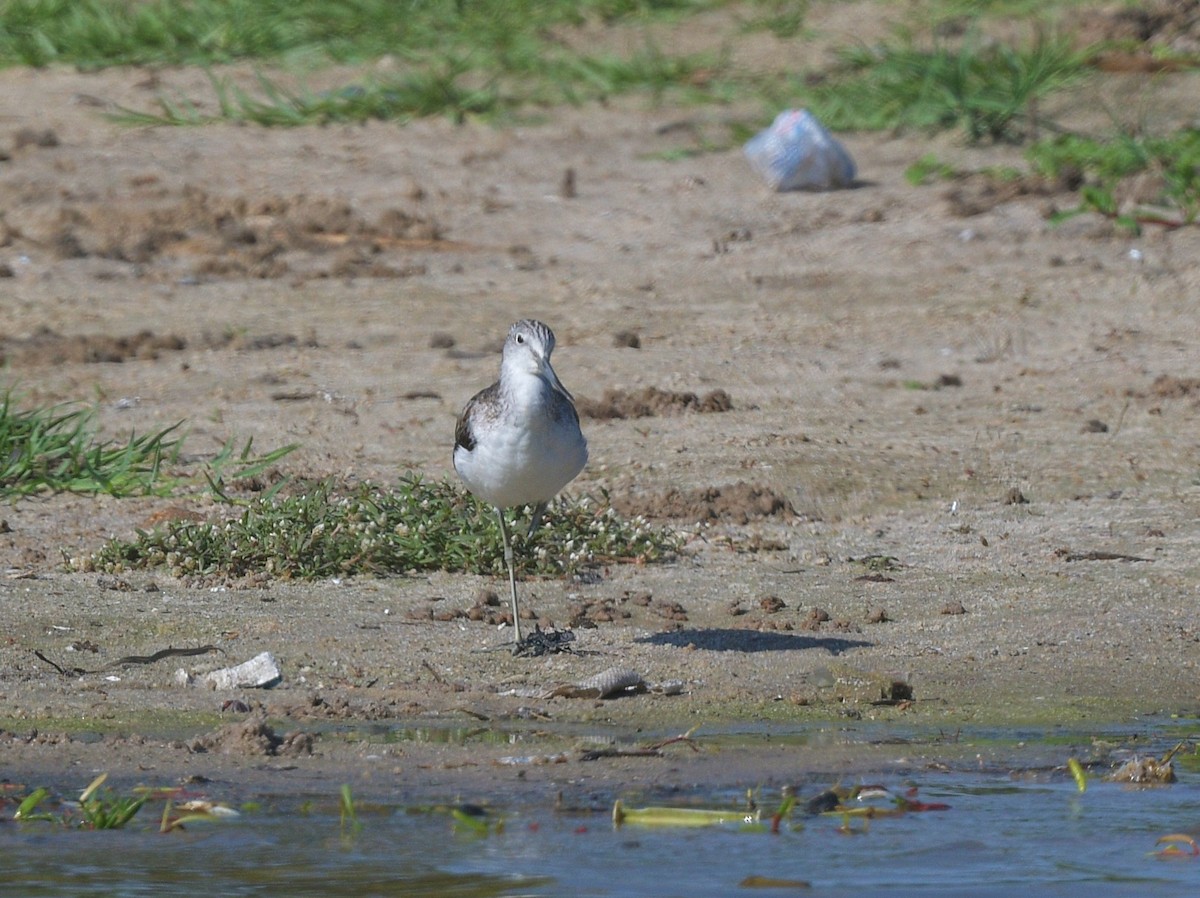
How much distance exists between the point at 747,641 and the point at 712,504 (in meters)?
1.49

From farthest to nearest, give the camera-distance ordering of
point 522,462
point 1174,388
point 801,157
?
point 801,157, point 1174,388, point 522,462

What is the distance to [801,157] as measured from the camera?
12.4 meters

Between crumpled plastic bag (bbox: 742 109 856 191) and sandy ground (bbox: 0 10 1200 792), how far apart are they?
0.57ft

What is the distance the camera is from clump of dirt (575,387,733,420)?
934 cm

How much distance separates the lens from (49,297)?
11.2 metres

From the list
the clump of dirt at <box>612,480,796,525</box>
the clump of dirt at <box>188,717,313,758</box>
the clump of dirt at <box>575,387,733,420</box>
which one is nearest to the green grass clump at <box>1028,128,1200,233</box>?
the clump of dirt at <box>575,387,733,420</box>

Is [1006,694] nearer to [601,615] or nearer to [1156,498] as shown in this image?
[601,615]

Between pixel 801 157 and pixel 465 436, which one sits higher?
pixel 801 157

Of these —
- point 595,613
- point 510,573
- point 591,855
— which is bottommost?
point 591,855

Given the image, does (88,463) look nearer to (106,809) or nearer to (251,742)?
(251,742)

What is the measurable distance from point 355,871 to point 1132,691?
2.77 metres

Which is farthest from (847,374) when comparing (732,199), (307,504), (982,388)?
(307,504)

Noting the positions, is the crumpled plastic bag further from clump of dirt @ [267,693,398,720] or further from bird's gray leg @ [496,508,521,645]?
clump of dirt @ [267,693,398,720]

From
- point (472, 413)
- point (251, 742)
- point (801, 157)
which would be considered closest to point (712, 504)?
point (472, 413)
